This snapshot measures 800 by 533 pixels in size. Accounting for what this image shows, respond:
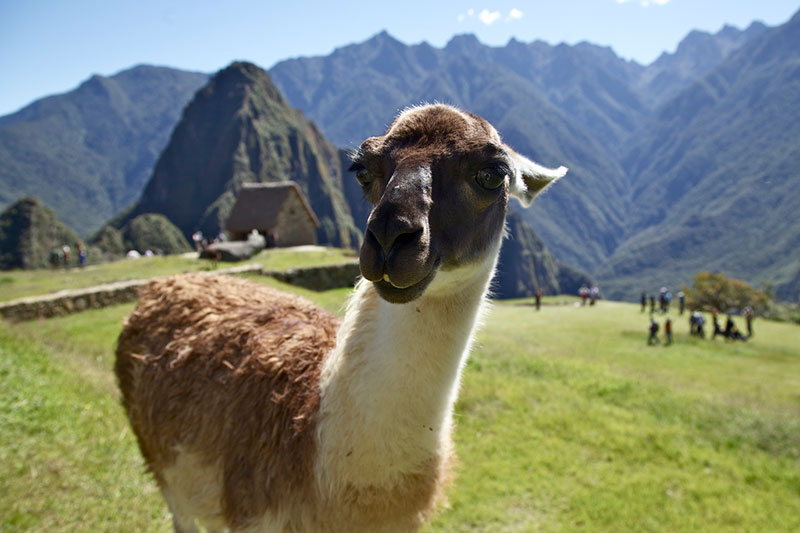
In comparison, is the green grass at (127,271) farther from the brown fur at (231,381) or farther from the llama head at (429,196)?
the llama head at (429,196)

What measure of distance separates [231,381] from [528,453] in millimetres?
4680

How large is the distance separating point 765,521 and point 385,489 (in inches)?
205

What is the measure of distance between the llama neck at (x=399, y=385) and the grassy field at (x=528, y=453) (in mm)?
787

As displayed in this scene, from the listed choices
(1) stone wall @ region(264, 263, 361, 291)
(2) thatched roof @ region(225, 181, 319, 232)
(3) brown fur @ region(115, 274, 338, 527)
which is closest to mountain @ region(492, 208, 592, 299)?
(2) thatched roof @ region(225, 181, 319, 232)

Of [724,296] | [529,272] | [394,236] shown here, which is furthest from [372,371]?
[529,272]

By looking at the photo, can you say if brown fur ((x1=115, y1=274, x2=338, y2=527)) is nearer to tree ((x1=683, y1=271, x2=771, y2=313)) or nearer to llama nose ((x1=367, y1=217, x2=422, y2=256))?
llama nose ((x1=367, y1=217, x2=422, y2=256))

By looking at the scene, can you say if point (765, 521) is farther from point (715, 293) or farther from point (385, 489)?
point (715, 293)

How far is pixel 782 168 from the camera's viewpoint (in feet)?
506

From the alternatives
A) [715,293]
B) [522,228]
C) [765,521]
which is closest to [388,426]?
[765,521]

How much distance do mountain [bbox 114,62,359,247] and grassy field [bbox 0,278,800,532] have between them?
127983mm

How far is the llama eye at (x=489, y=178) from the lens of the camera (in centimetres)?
218

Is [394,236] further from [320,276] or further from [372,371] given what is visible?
[320,276]

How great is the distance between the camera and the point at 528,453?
6.19 metres

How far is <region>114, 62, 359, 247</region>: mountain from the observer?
436 ft
